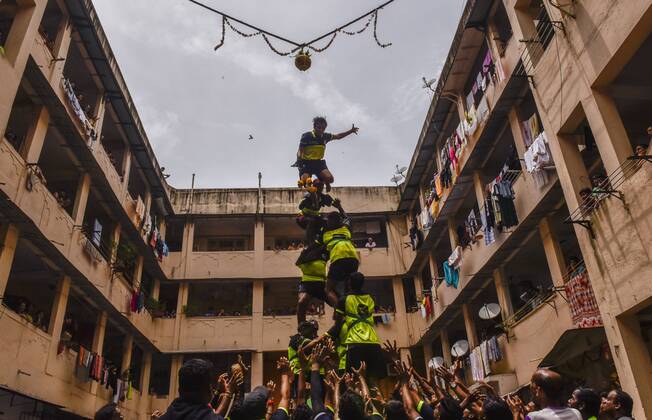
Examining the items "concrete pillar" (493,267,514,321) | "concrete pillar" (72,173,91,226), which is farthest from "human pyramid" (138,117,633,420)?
"concrete pillar" (72,173,91,226)

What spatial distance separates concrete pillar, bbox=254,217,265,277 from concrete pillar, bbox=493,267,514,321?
12568 millimetres

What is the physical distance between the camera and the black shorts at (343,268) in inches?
393

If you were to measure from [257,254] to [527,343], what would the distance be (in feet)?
49.8

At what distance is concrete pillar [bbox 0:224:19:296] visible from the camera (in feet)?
43.9

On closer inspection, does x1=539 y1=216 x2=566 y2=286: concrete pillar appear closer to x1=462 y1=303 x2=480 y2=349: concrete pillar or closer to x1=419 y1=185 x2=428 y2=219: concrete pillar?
x1=462 y1=303 x2=480 y2=349: concrete pillar

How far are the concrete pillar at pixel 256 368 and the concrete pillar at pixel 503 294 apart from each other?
1192 cm

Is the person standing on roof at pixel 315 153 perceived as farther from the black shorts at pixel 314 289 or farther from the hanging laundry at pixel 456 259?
the hanging laundry at pixel 456 259

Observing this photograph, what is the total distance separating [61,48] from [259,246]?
47.2ft

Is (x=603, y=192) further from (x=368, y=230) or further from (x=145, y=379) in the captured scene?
(x=145, y=379)

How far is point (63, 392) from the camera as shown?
53.4 feet

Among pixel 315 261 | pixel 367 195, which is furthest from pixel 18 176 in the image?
pixel 367 195

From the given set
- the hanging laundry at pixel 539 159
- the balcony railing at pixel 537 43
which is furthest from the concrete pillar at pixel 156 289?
the balcony railing at pixel 537 43

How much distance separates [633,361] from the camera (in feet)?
31.9

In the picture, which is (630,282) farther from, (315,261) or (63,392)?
(63,392)
